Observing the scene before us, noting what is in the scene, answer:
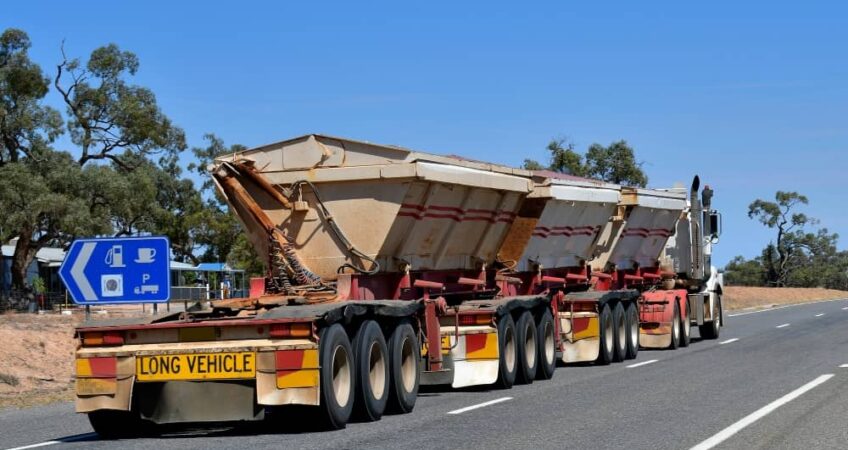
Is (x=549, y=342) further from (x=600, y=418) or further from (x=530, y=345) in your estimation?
(x=600, y=418)

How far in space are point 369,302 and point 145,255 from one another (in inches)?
122

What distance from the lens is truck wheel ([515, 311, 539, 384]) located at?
18.9 m

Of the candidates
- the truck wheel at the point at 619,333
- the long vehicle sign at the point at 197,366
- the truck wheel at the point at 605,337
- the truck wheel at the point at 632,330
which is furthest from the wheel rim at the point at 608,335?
the long vehicle sign at the point at 197,366

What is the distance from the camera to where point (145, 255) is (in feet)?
49.7

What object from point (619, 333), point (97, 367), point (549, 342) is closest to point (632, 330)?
point (619, 333)

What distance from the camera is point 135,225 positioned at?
61344 mm

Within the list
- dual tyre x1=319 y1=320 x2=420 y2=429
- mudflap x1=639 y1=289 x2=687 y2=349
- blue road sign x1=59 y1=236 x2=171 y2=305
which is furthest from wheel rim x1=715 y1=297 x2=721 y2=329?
blue road sign x1=59 y1=236 x2=171 y2=305

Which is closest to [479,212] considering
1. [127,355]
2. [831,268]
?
[127,355]

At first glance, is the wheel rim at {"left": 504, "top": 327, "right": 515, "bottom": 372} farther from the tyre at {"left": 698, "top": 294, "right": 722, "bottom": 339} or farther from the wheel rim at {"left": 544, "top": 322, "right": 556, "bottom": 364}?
the tyre at {"left": 698, "top": 294, "right": 722, "bottom": 339}

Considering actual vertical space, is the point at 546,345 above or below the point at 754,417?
above

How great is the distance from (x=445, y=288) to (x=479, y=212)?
1212 mm

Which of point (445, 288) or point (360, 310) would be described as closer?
point (360, 310)

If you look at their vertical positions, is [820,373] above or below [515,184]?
below

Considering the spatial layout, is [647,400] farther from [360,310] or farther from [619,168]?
[619,168]
